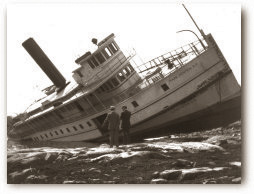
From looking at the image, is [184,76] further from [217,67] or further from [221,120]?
[221,120]

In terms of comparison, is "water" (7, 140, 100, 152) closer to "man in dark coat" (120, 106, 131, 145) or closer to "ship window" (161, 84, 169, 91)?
"man in dark coat" (120, 106, 131, 145)

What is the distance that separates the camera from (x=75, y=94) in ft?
32.9

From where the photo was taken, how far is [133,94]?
30.3 ft

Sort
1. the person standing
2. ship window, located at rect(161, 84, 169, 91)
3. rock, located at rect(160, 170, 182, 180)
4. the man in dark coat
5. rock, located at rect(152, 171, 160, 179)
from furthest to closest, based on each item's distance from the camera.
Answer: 1. ship window, located at rect(161, 84, 169, 91)
2. the man in dark coat
3. the person standing
4. rock, located at rect(152, 171, 160, 179)
5. rock, located at rect(160, 170, 182, 180)

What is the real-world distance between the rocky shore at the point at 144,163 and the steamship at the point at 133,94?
0.54 metres

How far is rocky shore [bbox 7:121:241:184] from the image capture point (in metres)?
6.72

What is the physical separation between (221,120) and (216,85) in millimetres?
1284

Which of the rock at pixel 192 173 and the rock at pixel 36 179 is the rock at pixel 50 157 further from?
the rock at pixel 192 173

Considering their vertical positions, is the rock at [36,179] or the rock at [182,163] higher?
the rock at [36,179]

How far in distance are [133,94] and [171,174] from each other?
2945mm

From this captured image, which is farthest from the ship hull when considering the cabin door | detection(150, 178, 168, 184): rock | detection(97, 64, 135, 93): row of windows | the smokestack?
the smokestack

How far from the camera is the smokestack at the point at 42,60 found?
8.09 meters

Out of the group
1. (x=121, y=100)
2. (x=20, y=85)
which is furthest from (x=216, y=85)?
(x=20, y=85)

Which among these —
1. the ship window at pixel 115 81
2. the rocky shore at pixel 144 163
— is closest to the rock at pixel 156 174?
the rocky shore at pixel 144 163
